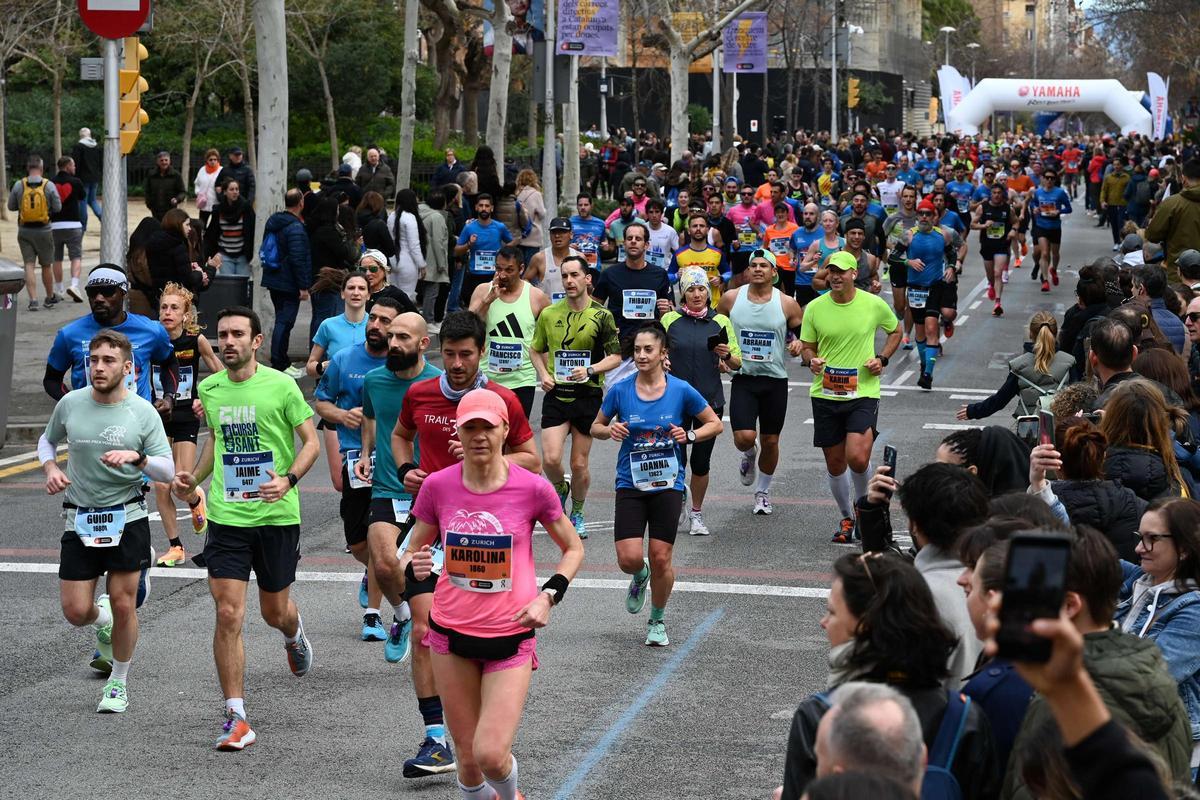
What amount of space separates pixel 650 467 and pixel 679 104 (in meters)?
36.7

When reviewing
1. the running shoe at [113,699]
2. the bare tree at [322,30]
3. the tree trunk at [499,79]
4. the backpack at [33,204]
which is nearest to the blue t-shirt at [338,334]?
the running shoe at [113,699]

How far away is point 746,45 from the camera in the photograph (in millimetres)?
46062

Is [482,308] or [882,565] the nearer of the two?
[882,565]

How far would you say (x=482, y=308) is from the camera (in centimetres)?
1286

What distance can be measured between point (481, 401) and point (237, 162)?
18.8 metres

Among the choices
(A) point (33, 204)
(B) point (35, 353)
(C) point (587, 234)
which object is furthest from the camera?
(A) point (33, 204)

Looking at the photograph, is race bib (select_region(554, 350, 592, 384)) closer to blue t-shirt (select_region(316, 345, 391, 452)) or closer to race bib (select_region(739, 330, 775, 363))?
race bib (select_region(739, 330, 775, 363))

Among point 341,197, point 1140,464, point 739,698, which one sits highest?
point 341,197

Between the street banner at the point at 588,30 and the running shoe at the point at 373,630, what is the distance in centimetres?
2514

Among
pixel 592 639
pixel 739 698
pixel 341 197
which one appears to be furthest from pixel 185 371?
pixel 341 197

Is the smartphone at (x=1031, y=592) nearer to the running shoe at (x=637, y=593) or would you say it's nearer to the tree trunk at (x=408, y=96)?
the running shoe at (x=637, y=593)

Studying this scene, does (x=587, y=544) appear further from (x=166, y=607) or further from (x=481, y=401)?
(x=481, y=401)

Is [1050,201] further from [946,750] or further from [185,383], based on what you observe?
[946,750]

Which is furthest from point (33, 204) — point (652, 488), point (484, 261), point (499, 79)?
point (652, 488)
